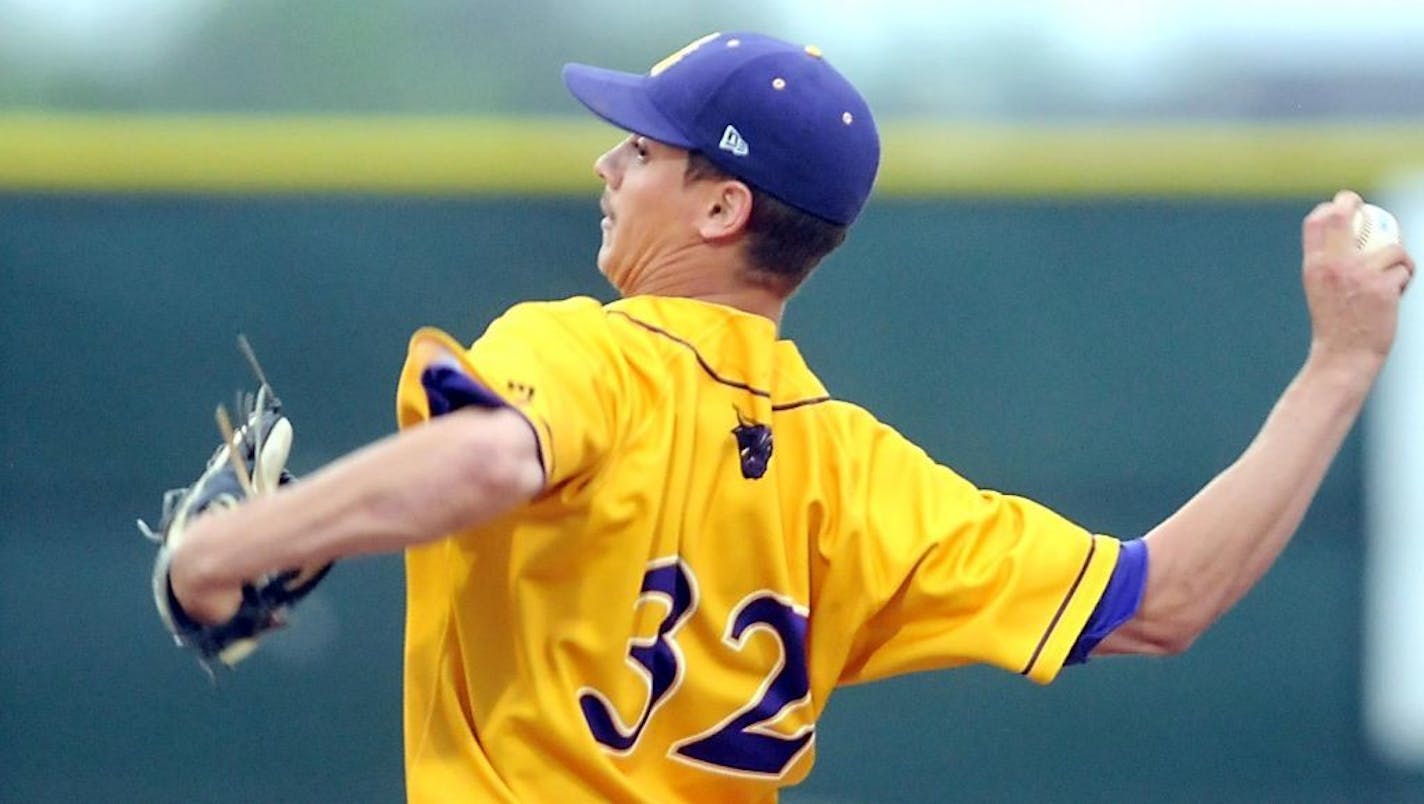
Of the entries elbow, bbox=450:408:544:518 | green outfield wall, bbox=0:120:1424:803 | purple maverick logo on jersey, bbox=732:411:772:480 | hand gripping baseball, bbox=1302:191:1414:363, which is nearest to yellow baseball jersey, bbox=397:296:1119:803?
purple maverick logo on jersey, bbox=732:411:772:480

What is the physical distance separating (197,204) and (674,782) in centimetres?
314

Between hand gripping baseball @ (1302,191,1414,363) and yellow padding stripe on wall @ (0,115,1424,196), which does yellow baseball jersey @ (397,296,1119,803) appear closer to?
hand gripping baseball @ (1302,191,1414,363)

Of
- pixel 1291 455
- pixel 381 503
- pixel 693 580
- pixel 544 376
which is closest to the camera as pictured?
pixel 381 503

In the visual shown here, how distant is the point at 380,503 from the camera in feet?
6.37

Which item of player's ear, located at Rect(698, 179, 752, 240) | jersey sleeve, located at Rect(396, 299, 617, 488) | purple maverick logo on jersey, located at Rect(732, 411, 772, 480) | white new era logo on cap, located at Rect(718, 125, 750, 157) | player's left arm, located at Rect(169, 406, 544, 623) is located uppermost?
white new era logo on cap, located at Rect(718, 125, 750, 157)

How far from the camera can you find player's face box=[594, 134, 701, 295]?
2520mm

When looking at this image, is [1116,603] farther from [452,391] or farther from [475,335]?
[475,335]

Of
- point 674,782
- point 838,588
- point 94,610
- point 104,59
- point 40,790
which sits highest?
point 104,59

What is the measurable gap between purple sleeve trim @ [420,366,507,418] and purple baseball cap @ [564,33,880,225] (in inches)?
21.9

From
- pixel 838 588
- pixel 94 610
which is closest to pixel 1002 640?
pixel 838 588

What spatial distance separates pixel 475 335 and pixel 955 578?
9.66ft

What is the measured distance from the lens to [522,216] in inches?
208

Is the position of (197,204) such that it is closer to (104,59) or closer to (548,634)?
(104,59)

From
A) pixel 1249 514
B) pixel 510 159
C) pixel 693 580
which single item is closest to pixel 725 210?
pixel 693 580
